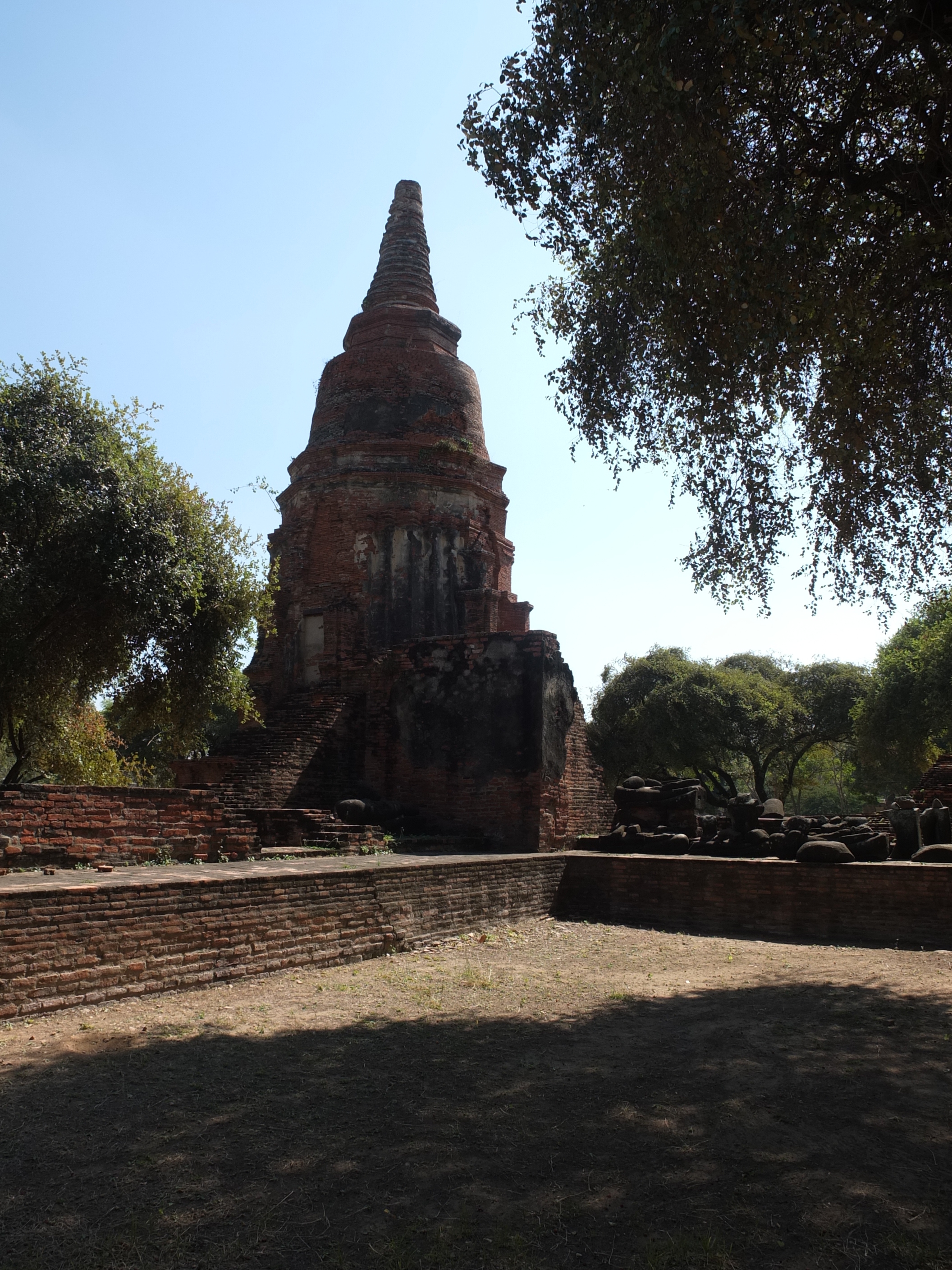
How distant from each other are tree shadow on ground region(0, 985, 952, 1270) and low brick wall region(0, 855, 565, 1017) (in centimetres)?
93

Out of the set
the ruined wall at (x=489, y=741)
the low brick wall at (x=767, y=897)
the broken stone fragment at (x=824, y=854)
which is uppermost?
the ruined wall at (x=489, y=741)

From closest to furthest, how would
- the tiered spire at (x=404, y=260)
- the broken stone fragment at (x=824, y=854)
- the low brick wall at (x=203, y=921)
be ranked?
the low brick wall at (x=203, y=921)
the broken stone fragment at (x=824, y=854)
the tiered spire at (x=404, y=260)

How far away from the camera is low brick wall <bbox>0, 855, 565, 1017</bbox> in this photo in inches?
229

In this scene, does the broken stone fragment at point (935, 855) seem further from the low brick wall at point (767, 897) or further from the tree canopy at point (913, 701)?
the tree canopy at point (913, 701)

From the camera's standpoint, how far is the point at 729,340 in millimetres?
7223

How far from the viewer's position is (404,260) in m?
21.9

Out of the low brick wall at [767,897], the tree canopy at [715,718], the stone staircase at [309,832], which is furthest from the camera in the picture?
the tree canopy at [715,718]

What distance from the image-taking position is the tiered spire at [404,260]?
842 inches

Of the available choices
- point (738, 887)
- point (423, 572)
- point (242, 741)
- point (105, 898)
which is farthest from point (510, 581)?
point (105, 898)

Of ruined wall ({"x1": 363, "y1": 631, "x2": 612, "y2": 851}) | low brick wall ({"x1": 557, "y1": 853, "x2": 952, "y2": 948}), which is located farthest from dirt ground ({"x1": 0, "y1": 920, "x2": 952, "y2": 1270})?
ruined wall ({"x1": 363, "y1": 631, "x2": 612, "y2": 851})

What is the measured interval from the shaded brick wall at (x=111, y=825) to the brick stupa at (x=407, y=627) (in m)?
2.50

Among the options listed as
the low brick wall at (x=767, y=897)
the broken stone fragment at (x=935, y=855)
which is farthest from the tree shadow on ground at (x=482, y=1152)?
the broken stone fragment at (x=935, y=855)

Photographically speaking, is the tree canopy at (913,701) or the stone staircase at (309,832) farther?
the tree canopy at (913,701)

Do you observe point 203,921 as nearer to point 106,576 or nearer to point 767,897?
point 106,576
